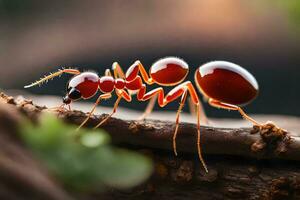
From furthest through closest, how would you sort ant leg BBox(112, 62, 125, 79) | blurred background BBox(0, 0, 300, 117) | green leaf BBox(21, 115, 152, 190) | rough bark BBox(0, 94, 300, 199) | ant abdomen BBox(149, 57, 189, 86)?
blurred background BBox(0, 0, 300, 117) < ant leg BBox(112, 62, 125, 79) < ant abdomen BBox(149, 57, 189, 86) < rough bark BBox(0, 94, 300, 199) < green leaf BBox(21, 115, 152, 190)

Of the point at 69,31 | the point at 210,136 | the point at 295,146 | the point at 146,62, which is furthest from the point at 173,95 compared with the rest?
the point at 69,31

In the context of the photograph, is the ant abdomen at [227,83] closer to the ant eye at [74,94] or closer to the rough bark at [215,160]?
the rough bark at [215,160]

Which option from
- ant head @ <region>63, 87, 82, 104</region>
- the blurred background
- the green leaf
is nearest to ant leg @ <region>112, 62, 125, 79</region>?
ant head @ <region>63, 87, 82, 104</region>

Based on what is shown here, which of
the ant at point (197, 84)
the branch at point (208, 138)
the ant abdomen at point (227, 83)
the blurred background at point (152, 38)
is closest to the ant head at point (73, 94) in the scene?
the ant at point (197, 84)

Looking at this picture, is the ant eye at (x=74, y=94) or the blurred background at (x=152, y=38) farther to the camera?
the blurred background at (x=152, y=38)

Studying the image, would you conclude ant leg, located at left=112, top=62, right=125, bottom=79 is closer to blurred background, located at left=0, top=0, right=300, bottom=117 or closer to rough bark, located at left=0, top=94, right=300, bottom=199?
rough bark, located at left=0, top=94, right=300, bottom=199

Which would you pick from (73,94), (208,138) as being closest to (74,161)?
(208,138)

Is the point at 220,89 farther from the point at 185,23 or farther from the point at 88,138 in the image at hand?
the point at 185,23
